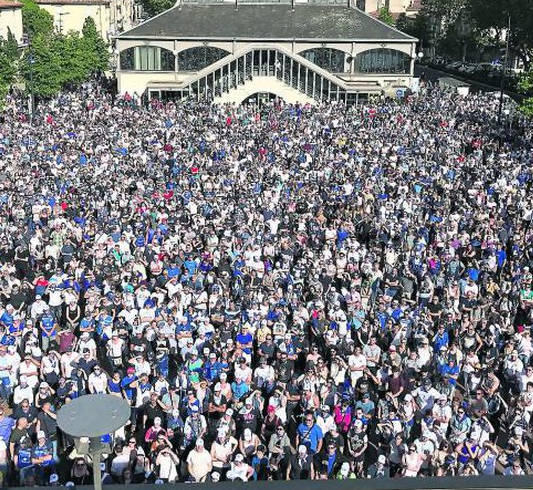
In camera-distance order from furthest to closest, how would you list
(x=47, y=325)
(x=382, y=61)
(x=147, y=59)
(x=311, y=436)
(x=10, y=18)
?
(x=10, y=18)
(x=382, y=61)
(x=147, y=59)
(x=47, y=325)
(x=311, y=436)

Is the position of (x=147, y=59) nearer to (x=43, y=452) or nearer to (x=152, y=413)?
(x=152, y=413)

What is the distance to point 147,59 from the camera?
45.8 metres

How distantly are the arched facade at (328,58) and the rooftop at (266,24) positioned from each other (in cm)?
90

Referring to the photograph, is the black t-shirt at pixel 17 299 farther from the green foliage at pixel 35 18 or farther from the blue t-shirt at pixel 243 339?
the green foliage at pixel 35 18

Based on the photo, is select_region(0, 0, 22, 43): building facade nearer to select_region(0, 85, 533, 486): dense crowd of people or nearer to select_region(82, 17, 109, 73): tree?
select_region(82, 17, 109, 73): tree

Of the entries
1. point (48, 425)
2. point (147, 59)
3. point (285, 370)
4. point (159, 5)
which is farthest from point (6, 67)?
point (159, 5)

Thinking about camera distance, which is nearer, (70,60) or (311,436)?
(311,436)

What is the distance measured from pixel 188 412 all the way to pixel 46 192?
1223 cm

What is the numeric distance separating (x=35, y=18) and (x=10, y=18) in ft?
33.6

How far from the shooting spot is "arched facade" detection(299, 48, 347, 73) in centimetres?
4631

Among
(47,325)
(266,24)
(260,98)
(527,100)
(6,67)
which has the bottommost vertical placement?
(47,325)

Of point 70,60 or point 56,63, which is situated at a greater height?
point 70,60

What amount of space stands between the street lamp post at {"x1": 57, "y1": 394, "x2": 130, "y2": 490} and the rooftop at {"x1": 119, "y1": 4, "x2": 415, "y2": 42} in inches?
1680

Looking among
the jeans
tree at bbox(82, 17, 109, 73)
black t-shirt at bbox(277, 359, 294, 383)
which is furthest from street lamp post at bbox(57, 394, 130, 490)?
tree at bbox(82, 17, 109, 73)
